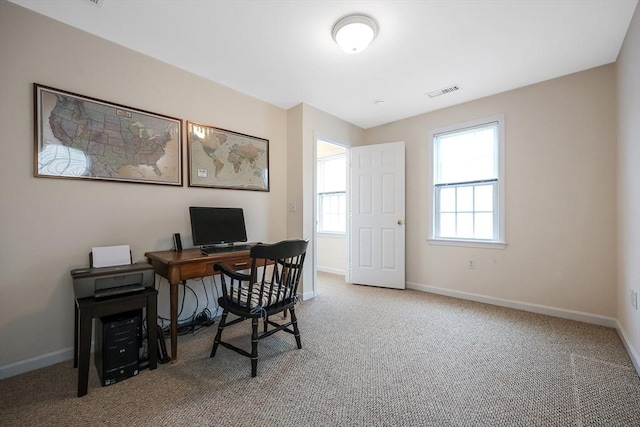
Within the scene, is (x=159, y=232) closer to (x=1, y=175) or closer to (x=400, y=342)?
(x=1, y=175)

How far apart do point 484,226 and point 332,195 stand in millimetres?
2644

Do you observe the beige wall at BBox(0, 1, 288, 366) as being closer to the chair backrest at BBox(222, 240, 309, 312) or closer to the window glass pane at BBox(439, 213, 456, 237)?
the chair backrest at BBox(222, 240, 309, 312)

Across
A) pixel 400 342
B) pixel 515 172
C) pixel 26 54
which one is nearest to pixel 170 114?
pixel 26 54

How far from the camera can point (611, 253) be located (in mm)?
2592

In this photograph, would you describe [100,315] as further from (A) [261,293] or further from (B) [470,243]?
(B) [470,243]

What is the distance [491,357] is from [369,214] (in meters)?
2.41

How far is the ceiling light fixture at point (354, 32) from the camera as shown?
1.98 metres

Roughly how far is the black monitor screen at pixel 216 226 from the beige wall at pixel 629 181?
3.26 meters

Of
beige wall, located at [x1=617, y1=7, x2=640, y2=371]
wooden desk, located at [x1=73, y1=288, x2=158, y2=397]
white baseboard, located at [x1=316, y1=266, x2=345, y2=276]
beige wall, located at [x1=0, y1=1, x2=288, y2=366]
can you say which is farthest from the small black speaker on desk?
beige wall, located at [x1=617, y1=7, x2=640, y2=371]

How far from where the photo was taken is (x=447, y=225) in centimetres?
371

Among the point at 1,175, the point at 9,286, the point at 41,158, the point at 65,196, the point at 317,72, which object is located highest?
the point at 317,72

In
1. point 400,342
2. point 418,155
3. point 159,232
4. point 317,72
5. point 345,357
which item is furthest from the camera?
point 418,155

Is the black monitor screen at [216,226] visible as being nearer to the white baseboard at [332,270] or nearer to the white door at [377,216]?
the white door at [377,216]

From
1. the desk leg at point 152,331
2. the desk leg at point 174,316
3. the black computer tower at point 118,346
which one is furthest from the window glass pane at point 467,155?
the black computer tower at point 118,346
